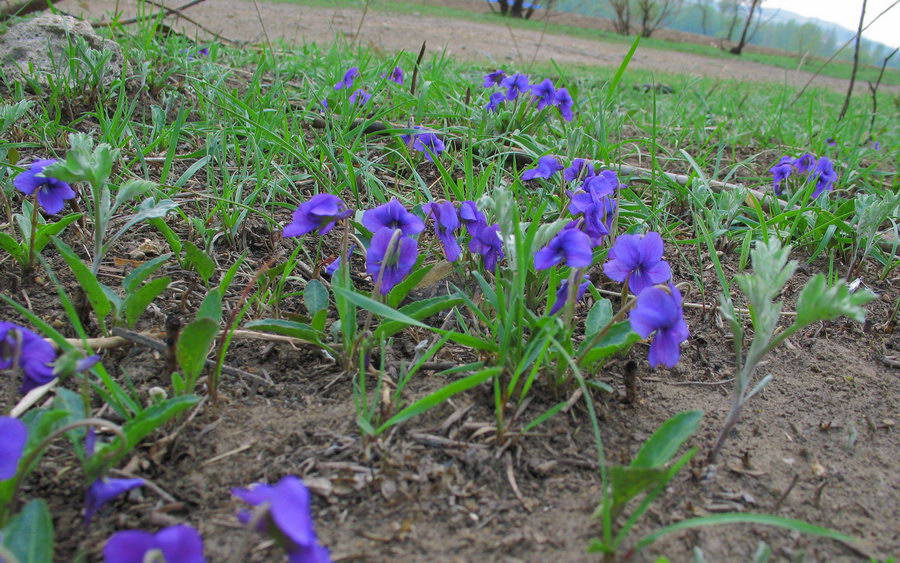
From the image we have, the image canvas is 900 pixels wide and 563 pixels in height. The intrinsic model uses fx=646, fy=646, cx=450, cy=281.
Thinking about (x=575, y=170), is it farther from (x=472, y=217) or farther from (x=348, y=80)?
(x=348, y=80)

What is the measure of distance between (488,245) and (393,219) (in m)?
0.27

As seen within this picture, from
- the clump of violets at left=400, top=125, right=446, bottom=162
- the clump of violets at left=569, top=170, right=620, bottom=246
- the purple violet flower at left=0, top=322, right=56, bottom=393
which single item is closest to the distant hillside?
the clump of violets at left=400, top=125, right=446, bottom=162

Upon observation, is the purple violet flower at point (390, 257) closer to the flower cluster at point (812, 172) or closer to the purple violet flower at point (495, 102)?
the purple violet flower at point (495, 102)

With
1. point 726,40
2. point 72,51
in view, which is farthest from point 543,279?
point 726,40

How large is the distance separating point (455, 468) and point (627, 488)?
1.18 ft

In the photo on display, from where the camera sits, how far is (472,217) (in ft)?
5.81

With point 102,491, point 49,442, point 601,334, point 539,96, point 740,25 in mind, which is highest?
point 740,25

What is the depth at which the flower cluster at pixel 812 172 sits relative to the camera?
9.60 feet

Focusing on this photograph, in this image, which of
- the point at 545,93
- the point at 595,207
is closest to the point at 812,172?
the point at 545,93

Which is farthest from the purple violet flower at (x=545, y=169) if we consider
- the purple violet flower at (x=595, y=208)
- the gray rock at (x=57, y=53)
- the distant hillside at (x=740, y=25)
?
the distant hillside at (x=740, y=25)

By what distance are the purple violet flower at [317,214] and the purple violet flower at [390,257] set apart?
0.33 ft

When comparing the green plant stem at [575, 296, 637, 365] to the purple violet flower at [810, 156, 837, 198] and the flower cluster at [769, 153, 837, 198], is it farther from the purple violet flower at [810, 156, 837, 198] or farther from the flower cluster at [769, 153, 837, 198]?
the purple violet flower at [810, 156, 837, 198]

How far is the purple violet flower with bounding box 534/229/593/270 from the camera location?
1.46 meters

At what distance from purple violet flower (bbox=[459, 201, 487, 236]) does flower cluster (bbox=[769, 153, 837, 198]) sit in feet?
5.89
